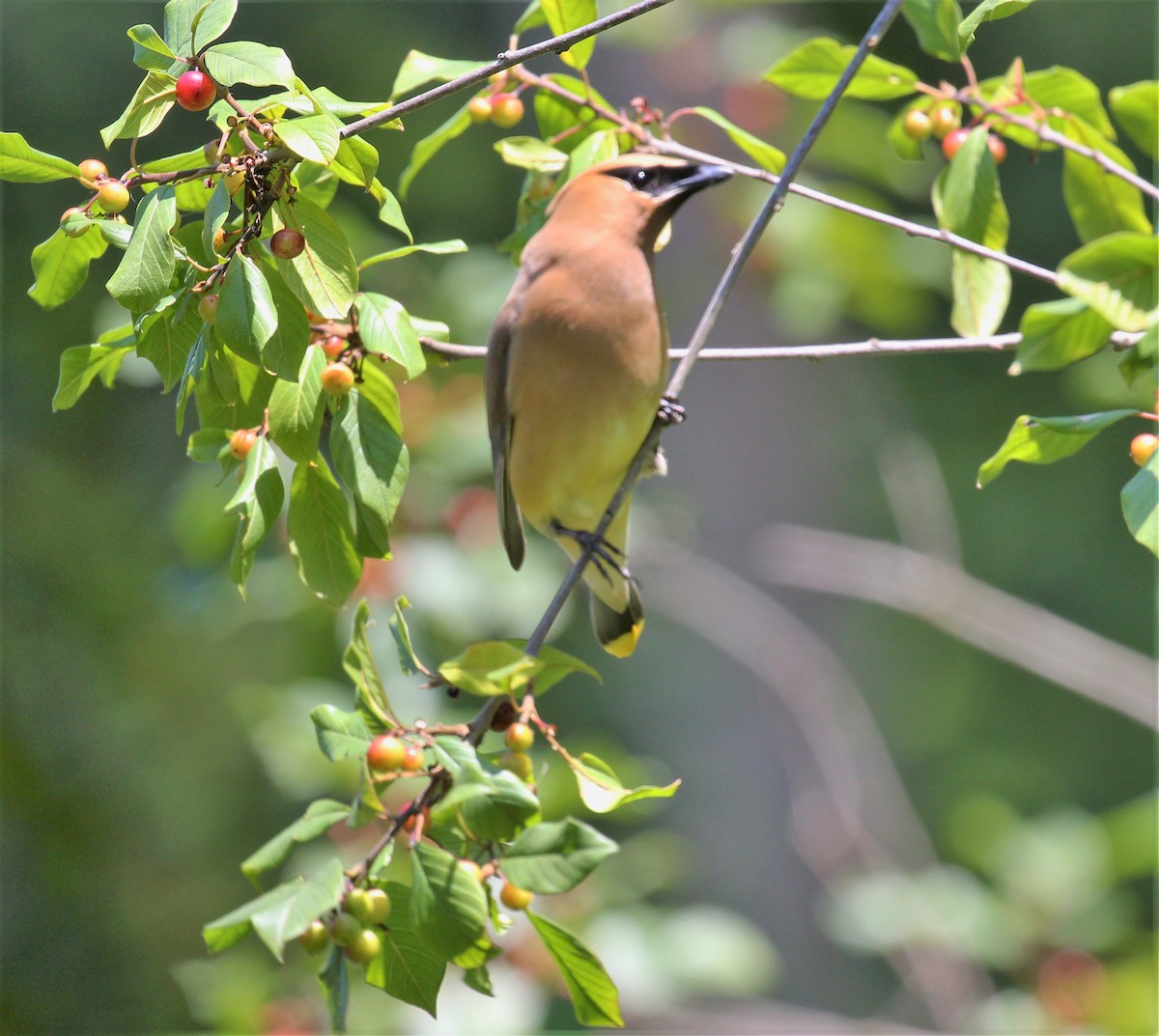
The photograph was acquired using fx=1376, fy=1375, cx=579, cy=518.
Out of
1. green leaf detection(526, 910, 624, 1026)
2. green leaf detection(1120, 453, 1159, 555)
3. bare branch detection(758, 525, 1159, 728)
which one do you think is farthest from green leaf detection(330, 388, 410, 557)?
bare branch detection(758, 525, 1159, 728)

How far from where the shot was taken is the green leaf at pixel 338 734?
193cm

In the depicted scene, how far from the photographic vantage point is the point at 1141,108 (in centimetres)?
252

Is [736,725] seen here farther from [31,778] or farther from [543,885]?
[543,885]

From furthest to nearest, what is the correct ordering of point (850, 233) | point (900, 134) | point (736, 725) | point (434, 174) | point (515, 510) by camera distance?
point (434, 174), point (736, 725), point (850, 233), point (515, 510), point (900, 134)

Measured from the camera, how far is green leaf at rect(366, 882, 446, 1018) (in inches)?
77.6

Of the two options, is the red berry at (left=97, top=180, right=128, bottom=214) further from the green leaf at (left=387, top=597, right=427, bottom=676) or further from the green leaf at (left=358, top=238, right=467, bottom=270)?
the green leaf at (left=387, top=597, right=427, bottom=676)

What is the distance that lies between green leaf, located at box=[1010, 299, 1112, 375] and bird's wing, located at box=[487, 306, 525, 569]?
5.64ft

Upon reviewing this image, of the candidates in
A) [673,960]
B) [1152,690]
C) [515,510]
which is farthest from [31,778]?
[1152,690]

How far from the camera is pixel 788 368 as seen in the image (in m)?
6.32

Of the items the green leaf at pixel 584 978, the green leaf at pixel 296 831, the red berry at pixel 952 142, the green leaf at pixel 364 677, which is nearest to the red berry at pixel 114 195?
the green leaf at pixel 364 677

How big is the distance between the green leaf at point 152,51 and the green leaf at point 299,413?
17.3 inches

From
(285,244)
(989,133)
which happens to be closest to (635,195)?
(989,133)

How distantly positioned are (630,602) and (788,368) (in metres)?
2.86

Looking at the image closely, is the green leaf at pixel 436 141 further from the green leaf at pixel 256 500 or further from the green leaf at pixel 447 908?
the green leaf at pixel 447 908
